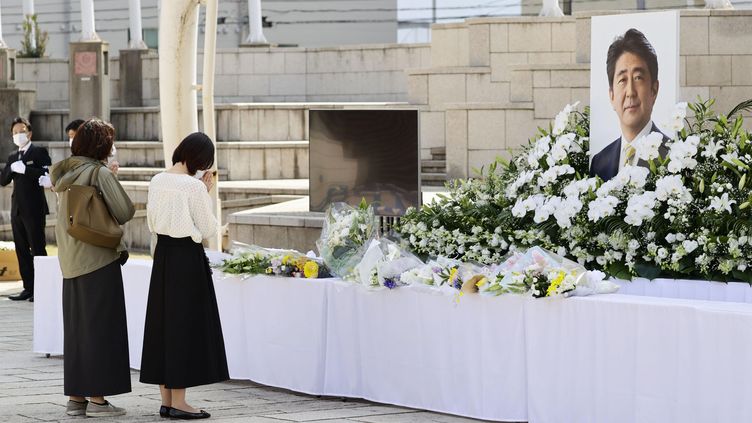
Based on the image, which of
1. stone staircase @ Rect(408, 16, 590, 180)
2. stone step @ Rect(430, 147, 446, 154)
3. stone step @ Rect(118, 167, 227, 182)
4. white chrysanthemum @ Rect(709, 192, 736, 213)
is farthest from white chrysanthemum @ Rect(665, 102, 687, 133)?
stone step @ Rect(118, 167, 227, 182)

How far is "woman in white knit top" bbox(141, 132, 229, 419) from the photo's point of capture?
743cm

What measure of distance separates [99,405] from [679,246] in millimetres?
3401

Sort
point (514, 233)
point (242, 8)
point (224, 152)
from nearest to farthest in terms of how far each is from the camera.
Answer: point (514, 233)
point (224, 152)
point (242, 8)

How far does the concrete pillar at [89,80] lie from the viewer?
79.6 feet

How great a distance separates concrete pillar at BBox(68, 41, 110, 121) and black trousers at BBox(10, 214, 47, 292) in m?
10.6

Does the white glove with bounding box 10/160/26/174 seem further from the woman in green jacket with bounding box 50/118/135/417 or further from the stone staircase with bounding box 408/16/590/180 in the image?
the stone staircase with bounding box 408/16/590/180

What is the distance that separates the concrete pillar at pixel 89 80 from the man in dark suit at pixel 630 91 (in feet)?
54.5

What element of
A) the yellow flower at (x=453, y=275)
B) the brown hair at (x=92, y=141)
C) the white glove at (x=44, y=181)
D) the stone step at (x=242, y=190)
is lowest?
the yellow flower at (x=453, y=275)

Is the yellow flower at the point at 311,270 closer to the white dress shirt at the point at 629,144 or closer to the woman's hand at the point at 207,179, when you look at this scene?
the woman's hand at the point at 207,179

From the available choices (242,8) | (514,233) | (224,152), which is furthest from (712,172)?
(242,8)

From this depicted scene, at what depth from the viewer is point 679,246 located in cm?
768

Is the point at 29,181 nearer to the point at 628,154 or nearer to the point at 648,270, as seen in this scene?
the point at 628,154

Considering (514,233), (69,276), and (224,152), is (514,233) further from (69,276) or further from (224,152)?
(224,152)

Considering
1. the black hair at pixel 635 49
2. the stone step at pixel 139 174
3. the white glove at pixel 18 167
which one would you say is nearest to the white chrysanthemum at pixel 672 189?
the black hair at pixel 635 49
